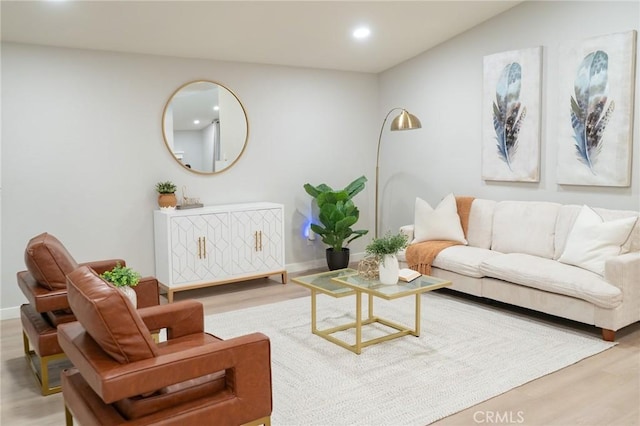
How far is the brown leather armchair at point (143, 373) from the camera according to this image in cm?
207

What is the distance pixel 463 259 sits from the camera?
16.0 ft

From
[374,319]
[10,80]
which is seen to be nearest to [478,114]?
[374,319]

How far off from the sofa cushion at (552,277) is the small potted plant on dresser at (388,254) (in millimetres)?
1159

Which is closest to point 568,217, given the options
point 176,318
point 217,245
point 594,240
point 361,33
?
point 594,240

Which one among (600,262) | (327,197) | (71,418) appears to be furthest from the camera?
(327,197)

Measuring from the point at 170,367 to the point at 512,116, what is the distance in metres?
4.37

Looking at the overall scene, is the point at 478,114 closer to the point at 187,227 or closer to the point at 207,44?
the point at 207,44

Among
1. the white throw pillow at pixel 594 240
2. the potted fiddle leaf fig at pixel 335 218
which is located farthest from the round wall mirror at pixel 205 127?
the white throw pillow at pixel 594 240

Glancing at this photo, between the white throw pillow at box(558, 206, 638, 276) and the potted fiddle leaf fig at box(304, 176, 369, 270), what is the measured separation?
2284 mm

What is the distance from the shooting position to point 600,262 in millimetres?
4137

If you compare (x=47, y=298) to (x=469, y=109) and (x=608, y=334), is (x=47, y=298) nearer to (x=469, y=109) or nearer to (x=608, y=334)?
(x=608, y=334)

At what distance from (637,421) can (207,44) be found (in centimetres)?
450

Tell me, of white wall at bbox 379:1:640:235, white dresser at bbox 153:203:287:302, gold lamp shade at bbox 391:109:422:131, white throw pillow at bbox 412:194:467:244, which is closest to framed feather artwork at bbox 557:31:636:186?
white wall at bbox 379:1:640:235

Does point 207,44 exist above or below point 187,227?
above
